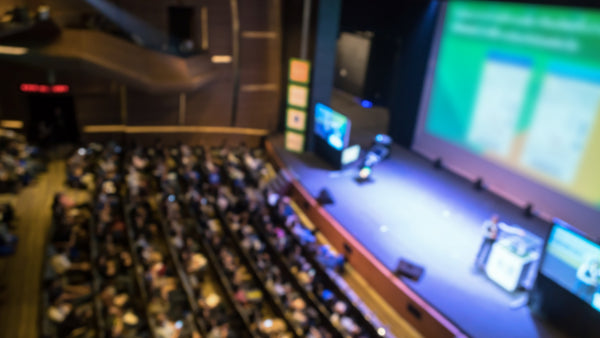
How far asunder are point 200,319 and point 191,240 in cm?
204

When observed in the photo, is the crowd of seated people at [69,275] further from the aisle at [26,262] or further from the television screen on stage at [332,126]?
the television screen on stage at [332,126]

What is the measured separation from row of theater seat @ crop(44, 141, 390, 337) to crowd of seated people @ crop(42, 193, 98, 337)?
22 mm

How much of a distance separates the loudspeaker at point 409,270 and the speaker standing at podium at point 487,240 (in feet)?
3.82

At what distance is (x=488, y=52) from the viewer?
10.7 meters

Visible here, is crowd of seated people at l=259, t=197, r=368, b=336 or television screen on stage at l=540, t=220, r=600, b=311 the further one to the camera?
crowd of seated people at l=259, t=197, r=368, b=336

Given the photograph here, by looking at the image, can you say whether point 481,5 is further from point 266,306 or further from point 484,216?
point 266,306

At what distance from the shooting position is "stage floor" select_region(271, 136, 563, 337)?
292 inches

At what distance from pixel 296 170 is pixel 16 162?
270 inches

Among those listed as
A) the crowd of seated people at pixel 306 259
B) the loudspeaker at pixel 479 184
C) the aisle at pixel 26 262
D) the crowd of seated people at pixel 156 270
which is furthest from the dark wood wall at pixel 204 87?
the loudspeaker at pixel 479 184

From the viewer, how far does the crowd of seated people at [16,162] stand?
10.5m

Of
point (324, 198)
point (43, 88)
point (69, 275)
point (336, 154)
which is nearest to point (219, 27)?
point (336, 154)

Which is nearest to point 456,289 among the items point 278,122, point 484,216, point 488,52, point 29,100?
point 484,216

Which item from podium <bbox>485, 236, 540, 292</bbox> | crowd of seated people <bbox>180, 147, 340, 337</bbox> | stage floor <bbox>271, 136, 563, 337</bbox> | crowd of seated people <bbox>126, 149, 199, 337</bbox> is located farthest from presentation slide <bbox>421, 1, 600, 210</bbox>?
crowd of seated people <bbox>126, 149, 199, 337</bbox>

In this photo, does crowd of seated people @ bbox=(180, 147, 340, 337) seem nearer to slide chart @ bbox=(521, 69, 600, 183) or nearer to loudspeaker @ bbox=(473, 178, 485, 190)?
loudspeaker @ bbox=(473, 178, 485, 190)
